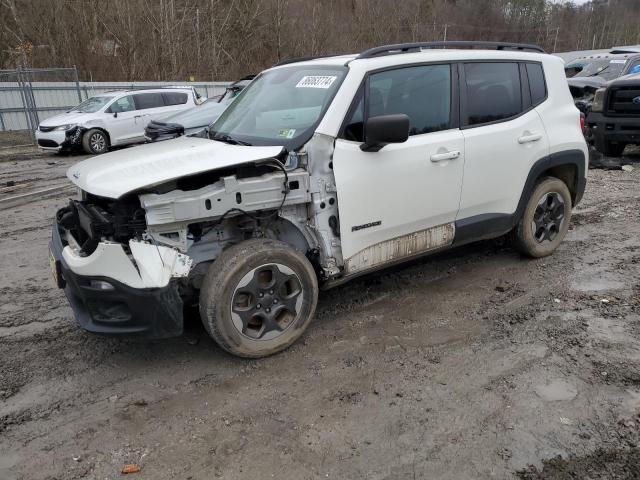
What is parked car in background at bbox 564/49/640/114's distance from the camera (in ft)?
38.7

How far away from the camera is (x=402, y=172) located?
12.4 ft

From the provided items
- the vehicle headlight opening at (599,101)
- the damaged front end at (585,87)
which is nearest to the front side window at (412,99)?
the vehicle headlight opening at (599,101)

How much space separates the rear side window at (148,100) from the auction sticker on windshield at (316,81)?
12368 millimetres

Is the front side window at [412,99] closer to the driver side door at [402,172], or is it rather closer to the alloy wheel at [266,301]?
the driver side door at [402,172]

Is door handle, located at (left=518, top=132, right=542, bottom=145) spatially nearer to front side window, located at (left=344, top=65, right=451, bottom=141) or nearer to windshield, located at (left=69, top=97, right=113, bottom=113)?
front side window, located at (left=344, top=65, right=451, bottom=141)

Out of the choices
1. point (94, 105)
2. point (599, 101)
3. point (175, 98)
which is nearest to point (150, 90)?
point (175, 98)

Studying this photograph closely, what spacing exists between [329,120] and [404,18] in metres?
45.8

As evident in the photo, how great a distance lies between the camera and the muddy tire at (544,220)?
4.89 m

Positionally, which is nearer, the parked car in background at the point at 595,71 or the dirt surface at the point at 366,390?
the dirt surface at the point at 366,390

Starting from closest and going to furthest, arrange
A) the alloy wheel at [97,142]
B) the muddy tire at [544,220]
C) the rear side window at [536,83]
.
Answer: the rear side window at [536,83] < the muddy tire at [544,220] < the alloy wheel at [97,142]

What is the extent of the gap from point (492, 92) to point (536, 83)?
632mm

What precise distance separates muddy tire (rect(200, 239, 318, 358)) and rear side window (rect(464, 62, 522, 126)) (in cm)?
195

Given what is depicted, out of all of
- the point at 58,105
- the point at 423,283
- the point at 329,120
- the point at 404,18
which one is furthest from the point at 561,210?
the point at 404,18

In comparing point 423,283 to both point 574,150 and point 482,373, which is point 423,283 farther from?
point 574,150
